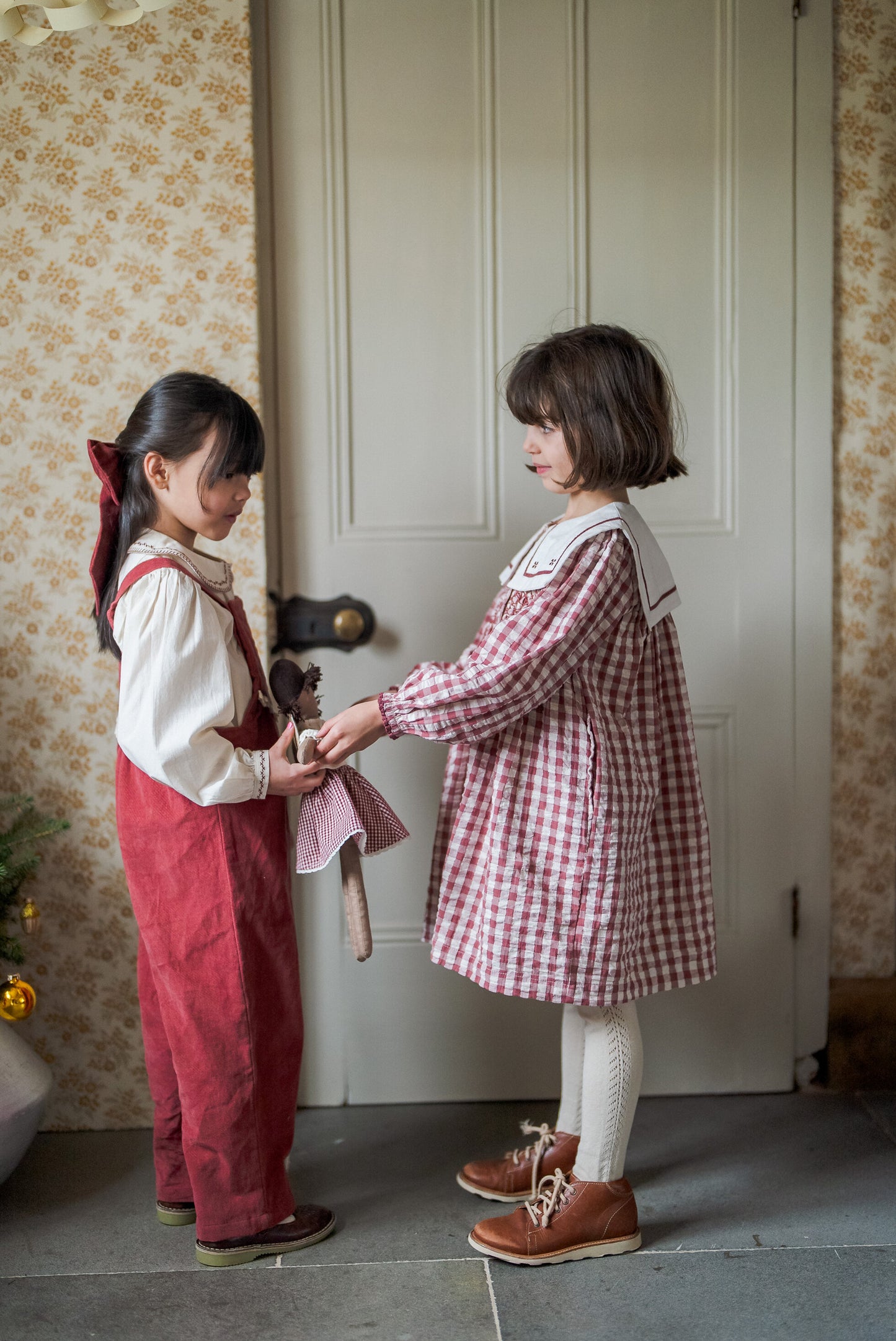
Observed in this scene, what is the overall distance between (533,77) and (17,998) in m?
1.78

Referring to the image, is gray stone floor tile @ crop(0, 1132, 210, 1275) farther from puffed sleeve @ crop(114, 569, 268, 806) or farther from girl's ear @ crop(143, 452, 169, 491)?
girl's ear @ crop(143, 452, 169, 491)

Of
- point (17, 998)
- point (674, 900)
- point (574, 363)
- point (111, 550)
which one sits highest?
point (574, 363)

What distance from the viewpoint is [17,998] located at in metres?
1.75

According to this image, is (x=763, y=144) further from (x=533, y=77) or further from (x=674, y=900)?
(x=674, y=900)

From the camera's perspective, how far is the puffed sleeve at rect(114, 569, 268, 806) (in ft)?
4.67

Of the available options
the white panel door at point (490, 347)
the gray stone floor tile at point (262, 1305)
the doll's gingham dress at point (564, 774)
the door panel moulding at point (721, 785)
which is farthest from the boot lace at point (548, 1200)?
the door panel moulding at point (721, 785)

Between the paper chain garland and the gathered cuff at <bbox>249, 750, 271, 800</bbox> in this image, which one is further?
the gathered cuff at <bbox>249, 750, 271, 800</bbox>

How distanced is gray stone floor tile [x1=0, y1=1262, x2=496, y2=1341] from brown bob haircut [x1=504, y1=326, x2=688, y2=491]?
1.13 m

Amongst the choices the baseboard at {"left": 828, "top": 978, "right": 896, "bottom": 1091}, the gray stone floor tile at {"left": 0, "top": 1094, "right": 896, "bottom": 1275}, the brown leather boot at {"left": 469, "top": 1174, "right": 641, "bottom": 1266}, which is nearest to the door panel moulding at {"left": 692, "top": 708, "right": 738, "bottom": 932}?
the baseboard at {"left": 828, "top": 978, "right": 896, "bottom": 1091}

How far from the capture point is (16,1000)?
68.8 inches

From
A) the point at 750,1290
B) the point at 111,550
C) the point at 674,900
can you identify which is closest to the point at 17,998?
the point at 111,550

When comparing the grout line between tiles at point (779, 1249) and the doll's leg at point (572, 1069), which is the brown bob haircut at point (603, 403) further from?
the grout line between tiles at point (779, 1249)

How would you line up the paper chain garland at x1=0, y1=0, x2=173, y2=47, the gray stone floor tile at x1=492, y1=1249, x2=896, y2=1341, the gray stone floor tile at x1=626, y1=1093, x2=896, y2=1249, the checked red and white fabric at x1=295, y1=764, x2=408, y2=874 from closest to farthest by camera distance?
the paper chain garland at x1=0, y1=0, x2=173, y2=47 → the gray stone floor tile at x1=492, y1=1249, x2=896, y2=1341 → the checked red and white fabric at x1=295, y1=764, x2=408, y2=874 → the gray stone floor tile at x1=626, y1=1093, x2=896, y2=1249

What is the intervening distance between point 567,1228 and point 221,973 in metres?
0.62
